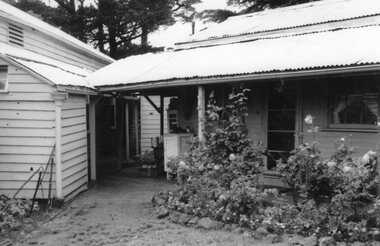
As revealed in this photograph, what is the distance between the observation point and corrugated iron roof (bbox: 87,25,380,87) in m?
7.62

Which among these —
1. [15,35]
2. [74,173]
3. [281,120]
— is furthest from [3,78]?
[281,120]

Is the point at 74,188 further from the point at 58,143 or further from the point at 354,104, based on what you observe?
the point at 354,104

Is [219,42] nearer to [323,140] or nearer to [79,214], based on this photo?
[323,140]

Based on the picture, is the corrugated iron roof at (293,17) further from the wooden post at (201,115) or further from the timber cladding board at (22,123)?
the timber cladding board at (22,123)

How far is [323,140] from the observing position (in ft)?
28.9

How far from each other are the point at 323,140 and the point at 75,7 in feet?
68.9

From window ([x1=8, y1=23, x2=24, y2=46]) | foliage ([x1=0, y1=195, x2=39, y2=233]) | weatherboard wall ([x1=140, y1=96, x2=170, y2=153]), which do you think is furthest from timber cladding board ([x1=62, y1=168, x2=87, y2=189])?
weatherboard wall ([x1=140, y1=96, x2=170, y2=153])

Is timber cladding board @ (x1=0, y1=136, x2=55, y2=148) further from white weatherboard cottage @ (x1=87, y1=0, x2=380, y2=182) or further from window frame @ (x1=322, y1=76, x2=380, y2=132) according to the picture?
window frame @ (x1=322, y1=76, x2=380, y2=132)

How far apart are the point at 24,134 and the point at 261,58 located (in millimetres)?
5453

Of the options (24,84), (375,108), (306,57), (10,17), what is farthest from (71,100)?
(375,108)

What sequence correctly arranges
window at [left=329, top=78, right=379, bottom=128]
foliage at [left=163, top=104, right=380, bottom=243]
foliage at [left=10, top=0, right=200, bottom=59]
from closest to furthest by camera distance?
foliage at [left=163, top=104, right=380, bottom=243] < window at [left=329, top=78, right=379, bottom=128] < foliage at [left=10, top=0, right=200, bottom=59]

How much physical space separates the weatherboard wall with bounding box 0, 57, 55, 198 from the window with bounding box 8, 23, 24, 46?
352 cm

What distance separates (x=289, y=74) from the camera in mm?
7676

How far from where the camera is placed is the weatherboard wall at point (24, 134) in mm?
8281
